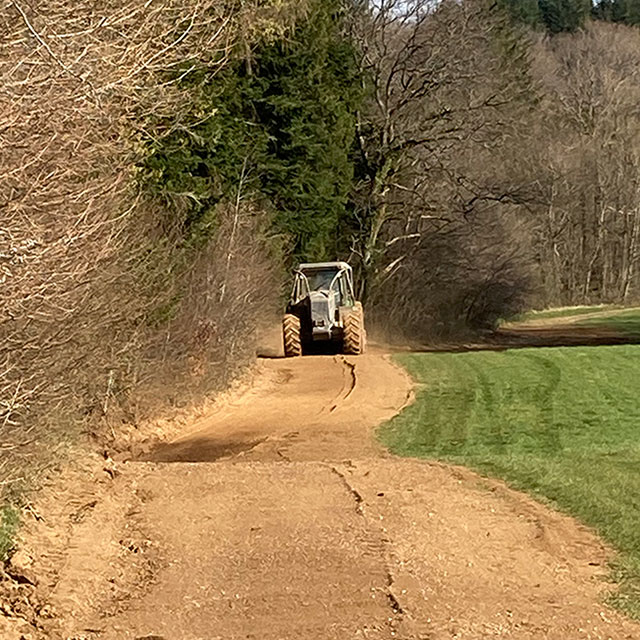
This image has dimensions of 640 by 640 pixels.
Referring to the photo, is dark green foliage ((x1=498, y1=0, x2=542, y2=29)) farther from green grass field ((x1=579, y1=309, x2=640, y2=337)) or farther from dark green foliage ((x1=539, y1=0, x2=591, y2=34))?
green grass field ((x1=579, y1=309, x2=640, y2=337))

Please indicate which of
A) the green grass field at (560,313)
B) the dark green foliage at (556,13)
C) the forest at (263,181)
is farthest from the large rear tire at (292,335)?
the dark green foliage at (556,13)

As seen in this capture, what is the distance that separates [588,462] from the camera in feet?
41.8

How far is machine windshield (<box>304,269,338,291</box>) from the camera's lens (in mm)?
28078

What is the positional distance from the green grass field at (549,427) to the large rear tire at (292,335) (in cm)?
255

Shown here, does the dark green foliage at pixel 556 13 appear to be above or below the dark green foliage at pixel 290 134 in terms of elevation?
above

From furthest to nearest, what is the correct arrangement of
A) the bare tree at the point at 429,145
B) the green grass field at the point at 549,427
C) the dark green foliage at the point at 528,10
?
1. the dark green foliage at the point at 528,10
2. the bare tree at the point at 429,145
3. the green grass field at the point at 549,427

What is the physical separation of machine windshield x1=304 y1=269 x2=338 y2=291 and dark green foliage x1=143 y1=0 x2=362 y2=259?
2314 millimetres

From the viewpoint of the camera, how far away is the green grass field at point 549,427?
10.4 meters

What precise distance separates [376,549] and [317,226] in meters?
24.0

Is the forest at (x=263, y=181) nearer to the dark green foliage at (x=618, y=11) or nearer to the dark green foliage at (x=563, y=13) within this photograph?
the dark green foliage at (x=563, y=13)

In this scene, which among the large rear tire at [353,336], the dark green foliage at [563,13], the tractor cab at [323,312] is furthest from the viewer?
the dark green foliage at [563,13]

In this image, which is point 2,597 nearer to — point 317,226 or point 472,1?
point 317,226

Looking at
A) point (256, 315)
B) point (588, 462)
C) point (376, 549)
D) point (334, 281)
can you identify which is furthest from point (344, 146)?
point (376, 549)

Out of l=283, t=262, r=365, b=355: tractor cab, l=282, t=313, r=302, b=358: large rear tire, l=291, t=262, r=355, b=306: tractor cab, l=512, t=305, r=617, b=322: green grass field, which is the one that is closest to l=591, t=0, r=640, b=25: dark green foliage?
l=512, t=305, r=617, b=322: green grass field
